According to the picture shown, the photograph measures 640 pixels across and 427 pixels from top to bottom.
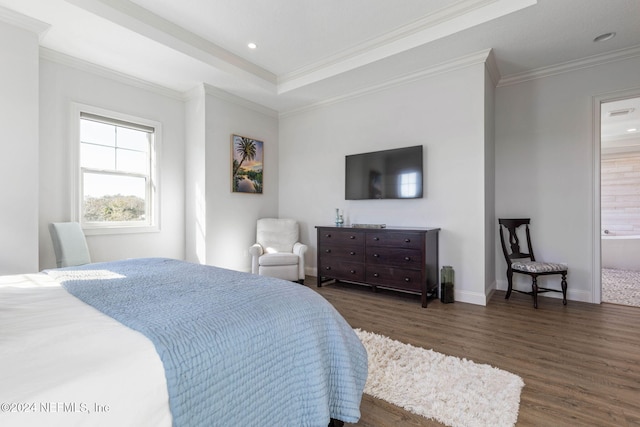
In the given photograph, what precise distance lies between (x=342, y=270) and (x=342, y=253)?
226 millimetres

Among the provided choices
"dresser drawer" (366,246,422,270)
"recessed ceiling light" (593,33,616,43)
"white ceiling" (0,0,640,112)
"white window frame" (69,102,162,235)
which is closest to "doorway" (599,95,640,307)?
"recessed ceiling light" (593,33,616,43)

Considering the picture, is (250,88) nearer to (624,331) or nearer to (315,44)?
(315,44)

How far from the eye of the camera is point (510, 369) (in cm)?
205

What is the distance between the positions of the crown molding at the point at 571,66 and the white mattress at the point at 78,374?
4.70m

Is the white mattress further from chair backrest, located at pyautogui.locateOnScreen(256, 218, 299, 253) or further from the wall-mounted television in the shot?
chair backrest, located at pyautogui.locateOnScreen(256, 218, 299, 253)

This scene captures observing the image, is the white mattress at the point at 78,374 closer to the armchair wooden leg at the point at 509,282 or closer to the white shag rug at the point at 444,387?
the white shag rug at the point at 444,387

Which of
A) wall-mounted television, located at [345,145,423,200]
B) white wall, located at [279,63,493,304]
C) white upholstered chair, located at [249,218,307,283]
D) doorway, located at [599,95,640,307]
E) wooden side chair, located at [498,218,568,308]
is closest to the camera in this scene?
wooden side chair, located at [498,218,568,308]

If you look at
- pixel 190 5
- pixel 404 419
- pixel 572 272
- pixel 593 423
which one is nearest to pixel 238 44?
pixel 190 5

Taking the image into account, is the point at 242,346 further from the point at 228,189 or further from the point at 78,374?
the point at 228,189

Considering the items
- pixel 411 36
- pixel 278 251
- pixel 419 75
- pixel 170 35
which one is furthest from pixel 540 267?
pixel 170 35

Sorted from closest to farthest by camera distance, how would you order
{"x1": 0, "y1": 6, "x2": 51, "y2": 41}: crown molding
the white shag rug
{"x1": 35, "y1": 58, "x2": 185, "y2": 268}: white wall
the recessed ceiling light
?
1. the white shag rug
2. {"x1": 0, "y1": 6, "x2": 51, "y2": 41}: crown molding
3. the recessed ceiling light
4. {"x1": 35, "y1": 58, "x2": 185, "y2": 268}: white wall

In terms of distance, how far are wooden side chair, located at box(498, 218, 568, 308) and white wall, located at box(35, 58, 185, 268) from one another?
4306mm

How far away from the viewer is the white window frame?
343 centimetres

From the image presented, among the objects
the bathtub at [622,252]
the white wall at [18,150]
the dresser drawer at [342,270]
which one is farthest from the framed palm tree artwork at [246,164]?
the bathtub at [622,252]
